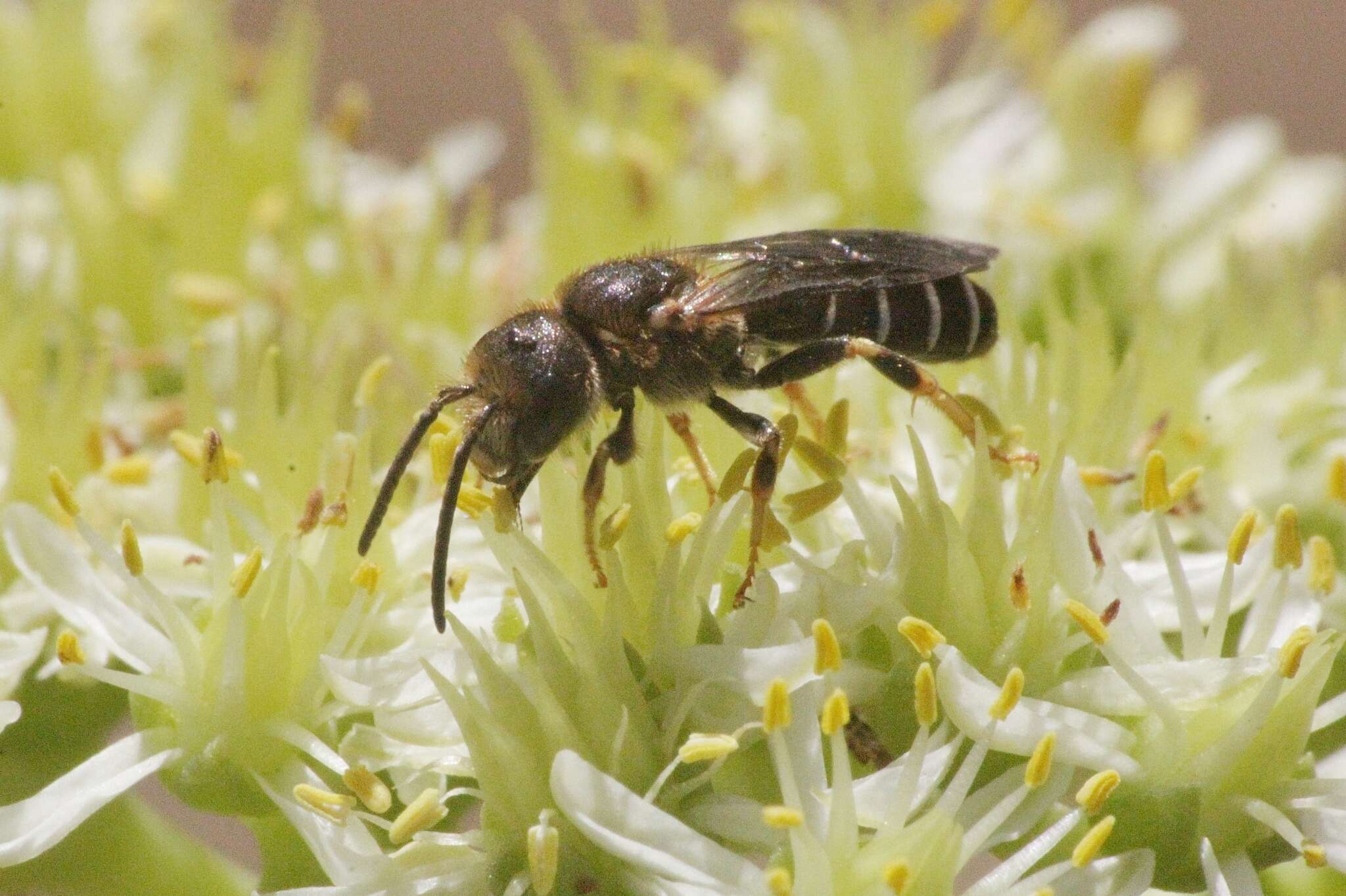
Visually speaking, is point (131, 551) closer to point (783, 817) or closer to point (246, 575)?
point (246, 575)

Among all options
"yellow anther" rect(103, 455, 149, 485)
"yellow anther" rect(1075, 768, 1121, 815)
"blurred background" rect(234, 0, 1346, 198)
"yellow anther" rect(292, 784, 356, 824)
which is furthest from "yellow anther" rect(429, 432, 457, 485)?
"blurred background" rect(234, 0, 1346, 198)

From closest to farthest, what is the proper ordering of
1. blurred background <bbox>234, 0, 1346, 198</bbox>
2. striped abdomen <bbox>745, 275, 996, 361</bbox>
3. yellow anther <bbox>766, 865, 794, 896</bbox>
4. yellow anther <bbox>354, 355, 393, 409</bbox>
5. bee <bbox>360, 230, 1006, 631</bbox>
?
yellow anther <bbox>766, 865, 794, 896</bbox> → bee <bbox>360, 230, 1006, 631</bbox> → striped abdomen <bbox>745, 275, 996, 361</bbox> → yellow anther <bbox>354, 355, 393, 409</bbox> → blurred background <bbox>234, 0, 1346, 198</bbox>

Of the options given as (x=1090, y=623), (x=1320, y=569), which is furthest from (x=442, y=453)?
(x=1320, y=569)

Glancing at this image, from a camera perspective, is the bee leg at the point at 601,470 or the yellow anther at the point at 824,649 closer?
the yellow anther at the point at 824,649

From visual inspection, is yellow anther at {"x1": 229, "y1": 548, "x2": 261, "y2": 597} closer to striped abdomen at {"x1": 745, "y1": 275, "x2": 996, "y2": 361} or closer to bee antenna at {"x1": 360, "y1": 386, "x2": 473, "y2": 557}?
bee antenna at {"x1": 360, "y1": 386, "x2": 473, "y2": 557}

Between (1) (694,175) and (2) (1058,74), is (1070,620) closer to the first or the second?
(1) (694,175)

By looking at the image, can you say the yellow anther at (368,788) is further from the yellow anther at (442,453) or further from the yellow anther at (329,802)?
the yellow anther at (442,453)

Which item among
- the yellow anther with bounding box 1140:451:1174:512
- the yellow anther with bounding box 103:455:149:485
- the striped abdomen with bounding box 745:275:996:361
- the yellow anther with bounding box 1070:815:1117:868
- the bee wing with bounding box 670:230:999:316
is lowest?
the yellow anther with bounding box 1070:815:1117:868

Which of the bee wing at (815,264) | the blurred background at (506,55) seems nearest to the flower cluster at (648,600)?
the bee wing at (815,264)
